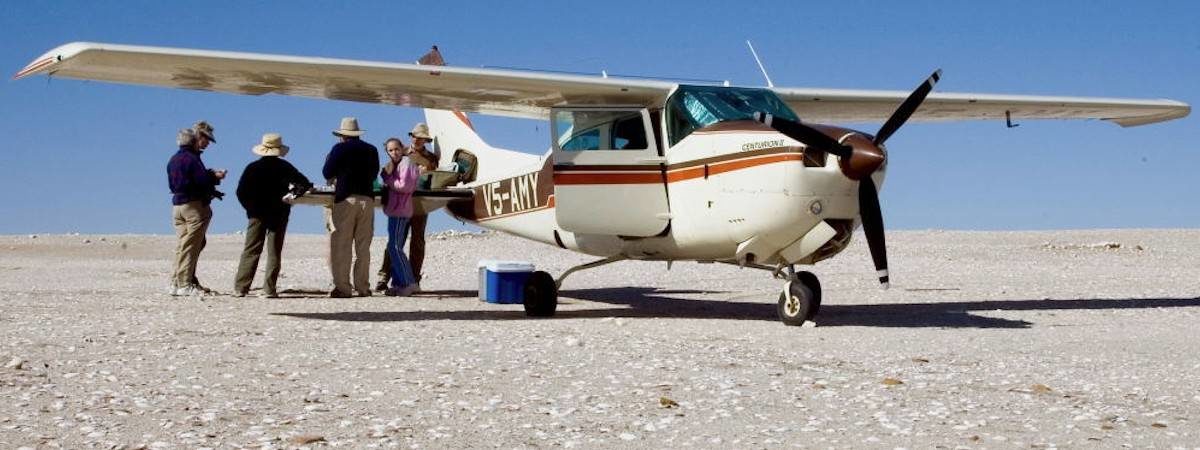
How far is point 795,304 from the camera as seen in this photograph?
11.9 meters

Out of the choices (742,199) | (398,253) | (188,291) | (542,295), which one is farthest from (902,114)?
(188,291)

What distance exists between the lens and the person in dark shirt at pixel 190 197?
1506cm

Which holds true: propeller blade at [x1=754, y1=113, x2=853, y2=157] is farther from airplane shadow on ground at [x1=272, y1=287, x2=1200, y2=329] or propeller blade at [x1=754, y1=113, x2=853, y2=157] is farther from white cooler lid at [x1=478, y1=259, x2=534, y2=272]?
white cooler lid at [x1=478, y1=259, x2=534, y2=272]

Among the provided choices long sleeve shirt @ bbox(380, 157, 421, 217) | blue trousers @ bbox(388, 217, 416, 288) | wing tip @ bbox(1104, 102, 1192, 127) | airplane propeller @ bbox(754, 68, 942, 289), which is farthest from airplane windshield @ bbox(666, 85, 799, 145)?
wing tip @ bbox(1104, 102, 1192, 127)

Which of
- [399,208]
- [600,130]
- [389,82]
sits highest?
[389,82]

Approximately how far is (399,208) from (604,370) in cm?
829

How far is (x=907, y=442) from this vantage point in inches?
230

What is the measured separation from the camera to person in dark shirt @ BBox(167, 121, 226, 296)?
49.4 ft

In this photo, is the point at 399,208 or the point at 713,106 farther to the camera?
the point at 399,208

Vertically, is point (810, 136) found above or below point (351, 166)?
above

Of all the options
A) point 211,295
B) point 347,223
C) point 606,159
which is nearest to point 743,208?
point 606,159

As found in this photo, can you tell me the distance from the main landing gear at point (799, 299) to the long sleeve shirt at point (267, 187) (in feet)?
21.1

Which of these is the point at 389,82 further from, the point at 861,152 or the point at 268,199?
the point at 861,152

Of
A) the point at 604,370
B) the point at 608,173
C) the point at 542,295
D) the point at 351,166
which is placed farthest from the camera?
the point at 351,166
